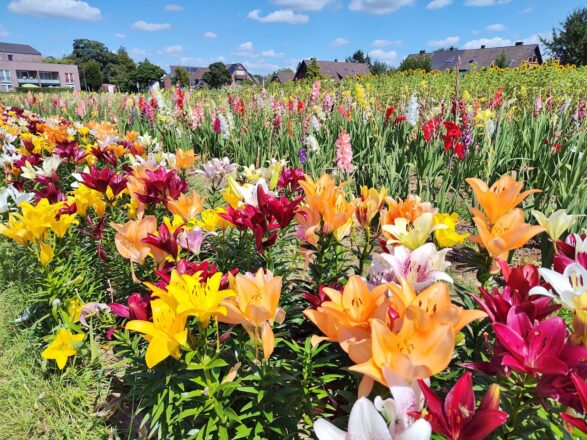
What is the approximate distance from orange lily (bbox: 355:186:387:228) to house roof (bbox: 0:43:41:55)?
4693 inches

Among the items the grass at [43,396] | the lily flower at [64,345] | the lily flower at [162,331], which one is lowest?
the grass at [43,396]

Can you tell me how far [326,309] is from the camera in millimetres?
978

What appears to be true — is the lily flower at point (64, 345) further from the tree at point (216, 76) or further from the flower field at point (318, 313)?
the tree at point (216, 76)

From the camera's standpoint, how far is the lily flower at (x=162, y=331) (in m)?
1.11

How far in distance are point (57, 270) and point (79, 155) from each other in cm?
181

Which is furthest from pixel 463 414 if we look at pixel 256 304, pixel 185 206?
pixel 185 206

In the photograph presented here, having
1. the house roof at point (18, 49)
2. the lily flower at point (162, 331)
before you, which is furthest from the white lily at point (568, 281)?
the house roof at point (18, 49)

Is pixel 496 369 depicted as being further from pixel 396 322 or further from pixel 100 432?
pixel 100 432

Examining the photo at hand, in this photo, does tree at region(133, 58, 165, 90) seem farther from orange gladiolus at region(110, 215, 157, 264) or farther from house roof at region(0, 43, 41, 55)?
orange gladiolus at region(110, 215, 157, 264)

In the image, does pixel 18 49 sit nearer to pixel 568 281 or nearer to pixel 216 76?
pixel 216 76

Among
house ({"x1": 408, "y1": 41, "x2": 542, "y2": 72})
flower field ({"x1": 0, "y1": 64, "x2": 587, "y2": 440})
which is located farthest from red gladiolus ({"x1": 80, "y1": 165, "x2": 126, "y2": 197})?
house ({"x1": 408, "y1": 41, "x2": 542, "y2": 72})

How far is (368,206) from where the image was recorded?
1694mm

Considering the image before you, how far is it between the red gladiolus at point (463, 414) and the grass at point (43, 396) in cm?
158

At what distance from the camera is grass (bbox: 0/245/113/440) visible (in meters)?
1.83
